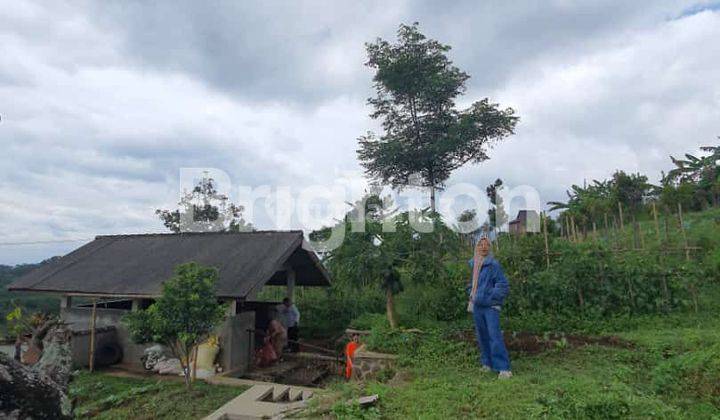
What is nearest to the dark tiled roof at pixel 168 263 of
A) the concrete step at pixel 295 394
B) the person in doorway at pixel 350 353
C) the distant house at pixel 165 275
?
the distant house at pixel 165 275

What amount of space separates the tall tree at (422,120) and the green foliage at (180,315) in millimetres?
14177

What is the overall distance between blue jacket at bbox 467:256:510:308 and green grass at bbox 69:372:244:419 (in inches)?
187

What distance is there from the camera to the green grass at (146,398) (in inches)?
271

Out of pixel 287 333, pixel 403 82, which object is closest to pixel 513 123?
pixel 403 82

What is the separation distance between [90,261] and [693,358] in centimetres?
1425

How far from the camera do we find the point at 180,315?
7410 millimetres

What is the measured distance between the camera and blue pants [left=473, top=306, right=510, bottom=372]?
597 cm

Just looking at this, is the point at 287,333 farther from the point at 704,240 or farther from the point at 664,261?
the point at 704,240

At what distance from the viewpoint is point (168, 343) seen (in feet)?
25.2

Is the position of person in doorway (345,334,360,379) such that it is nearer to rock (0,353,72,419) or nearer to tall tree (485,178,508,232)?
rock (0,353,72,419)

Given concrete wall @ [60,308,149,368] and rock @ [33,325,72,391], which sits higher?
rock @ [33,325,72,391]

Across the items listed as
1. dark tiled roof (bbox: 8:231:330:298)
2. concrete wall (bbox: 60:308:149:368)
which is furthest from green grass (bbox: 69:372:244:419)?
dark tiled roof (bbox: 8:231:330:298)

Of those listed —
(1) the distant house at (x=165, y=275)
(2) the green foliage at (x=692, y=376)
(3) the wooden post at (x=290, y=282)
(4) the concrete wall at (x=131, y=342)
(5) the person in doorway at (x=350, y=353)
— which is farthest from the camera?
(3) the wooden post at (x=290, y=282)

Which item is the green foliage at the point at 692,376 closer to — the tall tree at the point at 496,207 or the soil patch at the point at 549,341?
the soil patch at the point at 549,341
